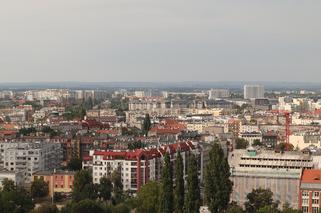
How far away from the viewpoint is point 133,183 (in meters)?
29.8

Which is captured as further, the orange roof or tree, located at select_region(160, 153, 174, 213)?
the orange roof

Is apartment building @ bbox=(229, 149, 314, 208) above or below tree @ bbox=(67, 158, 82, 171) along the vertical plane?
above

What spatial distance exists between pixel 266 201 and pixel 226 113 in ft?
175

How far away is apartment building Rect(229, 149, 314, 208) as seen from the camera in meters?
25.8

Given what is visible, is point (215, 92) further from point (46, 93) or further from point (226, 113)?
point (226, 113)

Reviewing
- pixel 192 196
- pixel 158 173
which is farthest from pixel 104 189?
pixel 192 196

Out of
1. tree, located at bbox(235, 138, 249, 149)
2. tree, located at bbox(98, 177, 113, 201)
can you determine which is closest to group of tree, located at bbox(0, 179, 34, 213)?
tree, located at bbox(98, 177, 113, 201)

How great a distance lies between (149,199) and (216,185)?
3.13 meters

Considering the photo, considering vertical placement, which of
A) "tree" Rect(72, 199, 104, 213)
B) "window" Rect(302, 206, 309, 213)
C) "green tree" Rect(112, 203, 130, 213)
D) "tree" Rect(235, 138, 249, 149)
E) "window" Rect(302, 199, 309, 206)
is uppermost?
"tree" Rect(72, 199, 104, 213)

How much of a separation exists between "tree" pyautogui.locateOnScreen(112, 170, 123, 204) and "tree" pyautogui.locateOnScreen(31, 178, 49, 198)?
→ 280 centimetres

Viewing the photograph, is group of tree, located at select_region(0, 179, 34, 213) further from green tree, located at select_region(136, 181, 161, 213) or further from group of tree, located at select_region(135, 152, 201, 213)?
group of tree, located at select_region(135, 152, 201, 213)

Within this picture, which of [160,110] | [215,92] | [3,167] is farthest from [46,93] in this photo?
[3,167]

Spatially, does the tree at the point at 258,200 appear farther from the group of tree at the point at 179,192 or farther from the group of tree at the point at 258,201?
the group of tree at the point at 179,192

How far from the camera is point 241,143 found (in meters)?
45.0
